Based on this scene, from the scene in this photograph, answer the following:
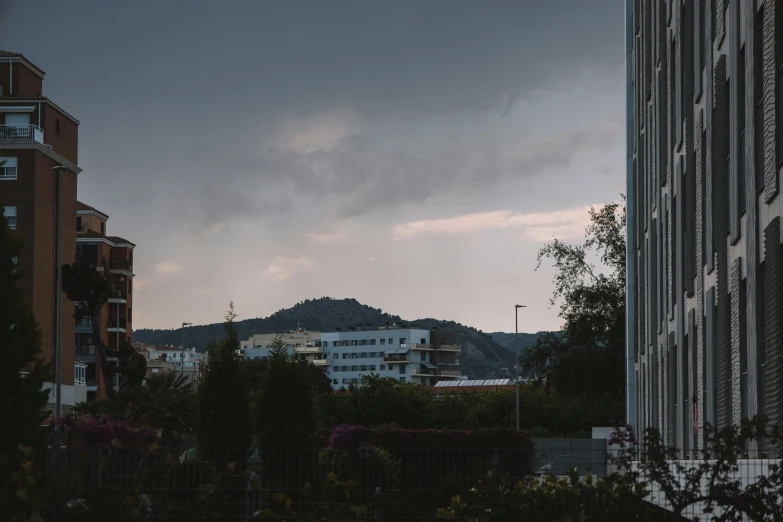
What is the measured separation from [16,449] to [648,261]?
1096 inches

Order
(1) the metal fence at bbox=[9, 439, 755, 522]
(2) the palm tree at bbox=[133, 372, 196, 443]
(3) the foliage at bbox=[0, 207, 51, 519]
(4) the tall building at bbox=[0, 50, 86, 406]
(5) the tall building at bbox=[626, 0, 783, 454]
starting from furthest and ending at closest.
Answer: (4) the tall building at bbox=[0, 50, 86, 406] → (2) the palm tree at bbox=[133, 372, 196, 443] → (5) the tall building at bbox=[626, 0, 783, 454] → (3) the foliage at bbox=[0, 207, 51, 519] → (1) the metal fence at bbox=[9, 439, 755, 522]

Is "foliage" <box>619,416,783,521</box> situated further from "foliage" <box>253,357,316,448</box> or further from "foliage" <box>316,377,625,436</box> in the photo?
"foliage" <box>316,377,625,436</box>

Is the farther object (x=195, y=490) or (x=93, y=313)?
(x=93, y=313)

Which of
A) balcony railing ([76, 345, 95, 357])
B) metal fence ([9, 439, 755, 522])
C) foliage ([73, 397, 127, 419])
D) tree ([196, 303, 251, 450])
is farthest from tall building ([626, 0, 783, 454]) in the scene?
balcony railing ([76, 345, 95, 357])

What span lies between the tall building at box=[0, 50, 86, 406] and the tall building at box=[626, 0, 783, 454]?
3543 cm

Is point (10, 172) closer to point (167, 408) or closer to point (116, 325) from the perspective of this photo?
point (167, 408)

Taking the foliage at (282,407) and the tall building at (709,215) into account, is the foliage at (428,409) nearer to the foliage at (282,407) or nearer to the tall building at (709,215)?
the tall building at (709,215)

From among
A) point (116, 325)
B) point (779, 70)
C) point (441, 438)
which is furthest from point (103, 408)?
point (116, 325)

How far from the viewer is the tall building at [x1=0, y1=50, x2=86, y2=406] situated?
207 feet

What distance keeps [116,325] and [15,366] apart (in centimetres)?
9511

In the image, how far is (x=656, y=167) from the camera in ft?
111

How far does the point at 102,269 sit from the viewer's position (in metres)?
104

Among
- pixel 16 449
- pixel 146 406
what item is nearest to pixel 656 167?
pixel 146 406

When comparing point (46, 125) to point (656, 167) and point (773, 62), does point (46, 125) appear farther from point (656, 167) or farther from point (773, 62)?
point (773, 62)
